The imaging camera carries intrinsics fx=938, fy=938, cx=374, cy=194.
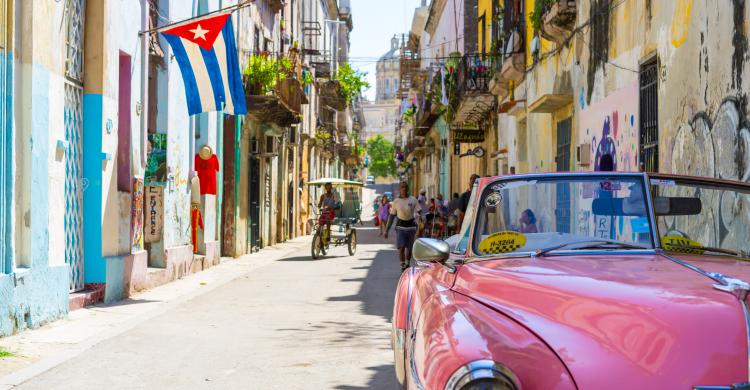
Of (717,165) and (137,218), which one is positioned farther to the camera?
(137,218)

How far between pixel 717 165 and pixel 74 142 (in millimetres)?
7567

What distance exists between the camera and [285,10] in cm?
3397

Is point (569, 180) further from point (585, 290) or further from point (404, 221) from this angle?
point (404, 221)

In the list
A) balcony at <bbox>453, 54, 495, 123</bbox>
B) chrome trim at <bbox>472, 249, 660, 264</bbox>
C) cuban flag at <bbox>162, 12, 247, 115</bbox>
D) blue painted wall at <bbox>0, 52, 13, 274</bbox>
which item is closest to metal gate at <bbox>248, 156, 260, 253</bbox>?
balcony at <bbox>453, 54, 495, 123</bbox>

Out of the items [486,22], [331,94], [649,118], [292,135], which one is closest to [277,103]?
[486,22]

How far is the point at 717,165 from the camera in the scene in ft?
28.0

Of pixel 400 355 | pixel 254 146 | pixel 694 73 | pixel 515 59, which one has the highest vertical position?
pixel 515 59

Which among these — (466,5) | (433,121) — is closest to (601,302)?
(466,5)

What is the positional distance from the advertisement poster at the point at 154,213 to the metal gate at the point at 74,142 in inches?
97.3

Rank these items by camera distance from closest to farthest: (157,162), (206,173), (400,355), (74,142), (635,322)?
(635,322) < (400,355) < (74,142) < (157,162) < (206,173)

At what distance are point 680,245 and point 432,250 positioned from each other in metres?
1.18

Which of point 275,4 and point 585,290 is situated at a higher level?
point 275,4

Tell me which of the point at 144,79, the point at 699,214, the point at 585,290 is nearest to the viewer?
the point at 585,290

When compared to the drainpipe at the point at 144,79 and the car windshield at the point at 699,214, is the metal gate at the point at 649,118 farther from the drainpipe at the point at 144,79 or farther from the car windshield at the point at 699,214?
the drainpipe at the point at 144,79
